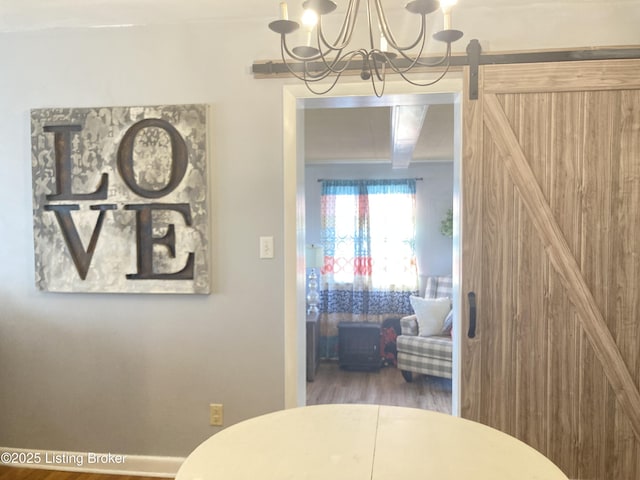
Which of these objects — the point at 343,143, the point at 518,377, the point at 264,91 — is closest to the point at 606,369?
the point at 518,377

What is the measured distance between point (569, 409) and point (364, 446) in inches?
55.2

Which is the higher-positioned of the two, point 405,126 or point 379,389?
point 405,126

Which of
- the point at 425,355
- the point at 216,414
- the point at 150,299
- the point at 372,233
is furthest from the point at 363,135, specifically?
the point at 216,414

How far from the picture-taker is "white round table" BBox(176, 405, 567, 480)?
43.8 inches

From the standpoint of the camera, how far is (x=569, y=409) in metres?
2.14

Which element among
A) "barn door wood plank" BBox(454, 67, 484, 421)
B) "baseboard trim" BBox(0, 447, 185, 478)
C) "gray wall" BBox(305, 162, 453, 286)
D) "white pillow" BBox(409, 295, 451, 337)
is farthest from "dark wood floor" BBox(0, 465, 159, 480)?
"gray wall" BBox(305, 162, 453, 286)

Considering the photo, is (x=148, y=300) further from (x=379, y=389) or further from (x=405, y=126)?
(x=379, y=389)

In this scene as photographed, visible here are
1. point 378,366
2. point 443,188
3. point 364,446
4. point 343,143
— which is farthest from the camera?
point 443,188

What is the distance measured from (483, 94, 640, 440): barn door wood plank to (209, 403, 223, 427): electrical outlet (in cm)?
183

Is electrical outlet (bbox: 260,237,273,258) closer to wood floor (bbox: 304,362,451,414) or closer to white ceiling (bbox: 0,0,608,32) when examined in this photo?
white ceiling (bbox: 0,0,608,32)

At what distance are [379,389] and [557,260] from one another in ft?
9.10

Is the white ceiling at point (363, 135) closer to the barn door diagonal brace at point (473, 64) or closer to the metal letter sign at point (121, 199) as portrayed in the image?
the barn door diagonal brace at point (473, 64)

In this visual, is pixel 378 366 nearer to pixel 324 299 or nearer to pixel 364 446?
pixel 324 299

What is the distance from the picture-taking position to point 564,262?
7.00ft
